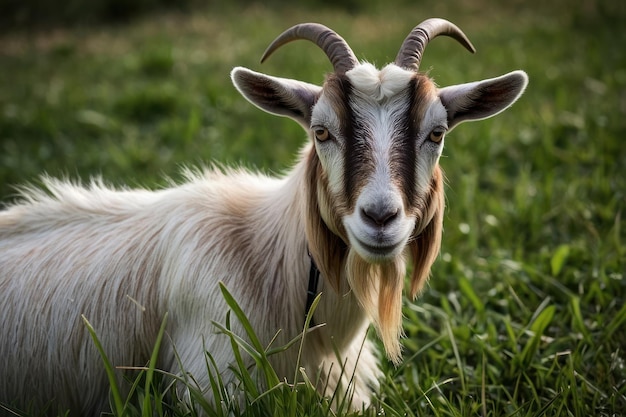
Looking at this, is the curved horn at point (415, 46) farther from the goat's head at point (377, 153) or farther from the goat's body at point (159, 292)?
the goat's body at point (159, 292)

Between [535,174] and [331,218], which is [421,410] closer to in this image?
[331,218]

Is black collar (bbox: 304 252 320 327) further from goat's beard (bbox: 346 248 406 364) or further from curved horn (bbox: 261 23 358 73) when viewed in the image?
curved horn (bbox: 261 23 358 73)

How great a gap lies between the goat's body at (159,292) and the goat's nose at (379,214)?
499mm

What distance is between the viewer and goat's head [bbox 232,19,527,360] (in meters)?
2.49

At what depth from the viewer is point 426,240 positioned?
9.58ft

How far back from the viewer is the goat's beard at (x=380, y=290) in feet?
9.08

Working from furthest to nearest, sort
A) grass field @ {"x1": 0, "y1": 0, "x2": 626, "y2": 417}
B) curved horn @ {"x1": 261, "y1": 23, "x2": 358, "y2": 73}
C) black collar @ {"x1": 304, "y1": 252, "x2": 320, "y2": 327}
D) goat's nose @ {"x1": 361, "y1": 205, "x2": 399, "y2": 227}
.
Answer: grass field @ {"x1": 0, "y1": 0, "x2": 626, "y2": 417}
black collar @ {"x1": 304, "y1": 252, "x2": 320, "y2": 327}
curved horn @ {"x1": 261, "y1": 23, "x2": 358, "y2": 73}
goat's nose @ {"x1": 361, "y1": 205, "x2": 399, "y2": 227}

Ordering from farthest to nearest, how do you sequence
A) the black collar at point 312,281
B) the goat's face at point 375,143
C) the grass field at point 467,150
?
1. the grass field at point 467,150
2. the black collar at point 312,281
3. the goat's face at point 375,143

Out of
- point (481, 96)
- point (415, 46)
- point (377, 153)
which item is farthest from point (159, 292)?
point (481, 96)

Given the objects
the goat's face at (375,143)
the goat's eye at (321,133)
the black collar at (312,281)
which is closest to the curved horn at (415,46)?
the goat's face at (375,143)

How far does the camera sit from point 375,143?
8.34ft

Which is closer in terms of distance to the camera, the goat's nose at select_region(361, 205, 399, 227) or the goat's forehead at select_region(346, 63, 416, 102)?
the goat's nose at select_region(361, 205, 399, 227)

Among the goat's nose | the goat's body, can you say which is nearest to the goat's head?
the goat's nose

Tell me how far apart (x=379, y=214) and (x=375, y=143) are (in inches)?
12.4
